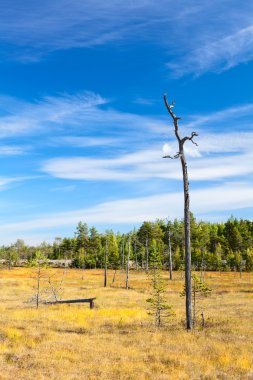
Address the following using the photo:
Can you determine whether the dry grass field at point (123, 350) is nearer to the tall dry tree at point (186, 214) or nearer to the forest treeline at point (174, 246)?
the tall dry tree at point (186, 214)

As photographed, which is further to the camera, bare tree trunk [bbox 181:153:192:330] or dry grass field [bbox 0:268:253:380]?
bare tree trunk [bbox 181:153:192:330]

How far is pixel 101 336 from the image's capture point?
18.5 m

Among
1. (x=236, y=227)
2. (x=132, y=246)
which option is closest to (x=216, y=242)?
(x=236, y=227)

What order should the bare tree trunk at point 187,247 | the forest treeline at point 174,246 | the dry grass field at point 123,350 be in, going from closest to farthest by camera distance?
1. the dry grass field at point 123,350
2. the bare tree trunk at point 187,247
3. the forest treeline at point 174,246

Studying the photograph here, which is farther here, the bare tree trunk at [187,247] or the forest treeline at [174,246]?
the forest treeline at [174,246]

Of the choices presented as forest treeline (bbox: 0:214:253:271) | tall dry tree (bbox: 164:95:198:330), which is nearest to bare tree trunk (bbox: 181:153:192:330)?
tall dry tree (bbox: 164:95:198:330)

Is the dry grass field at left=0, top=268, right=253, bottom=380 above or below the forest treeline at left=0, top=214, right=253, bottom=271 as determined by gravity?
below

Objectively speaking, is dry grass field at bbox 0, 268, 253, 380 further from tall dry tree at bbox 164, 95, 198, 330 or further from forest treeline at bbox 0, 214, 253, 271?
forest treeline at bbox 0, 214, 253, 271

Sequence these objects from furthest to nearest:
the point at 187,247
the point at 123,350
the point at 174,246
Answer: the point at 174,246, the point at 187,247, the point at 123,350

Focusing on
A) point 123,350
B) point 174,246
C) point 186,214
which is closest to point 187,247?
point 186,214

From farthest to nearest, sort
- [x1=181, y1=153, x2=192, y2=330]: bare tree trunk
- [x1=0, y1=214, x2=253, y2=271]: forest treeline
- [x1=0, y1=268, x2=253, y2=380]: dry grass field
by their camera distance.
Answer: [x1=0, y1=214, x2=253, y2=271]: forest treeline < [x1=181, y1=153, x2=192, y2=330]: bare tree trunk < [x1=0, y1=268, x2=253, y2=380]: dry grass field

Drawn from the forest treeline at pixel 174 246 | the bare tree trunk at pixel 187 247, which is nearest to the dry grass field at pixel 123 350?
the bare tree trunk at pixel 187 247

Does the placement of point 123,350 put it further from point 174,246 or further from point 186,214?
point 174,246

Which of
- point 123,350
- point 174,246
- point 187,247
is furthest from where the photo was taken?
point 174,246
